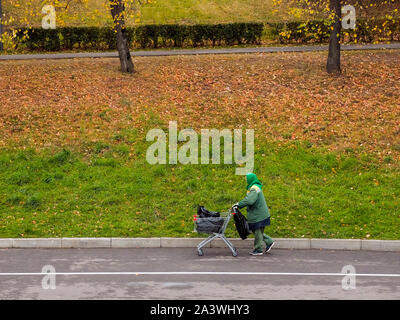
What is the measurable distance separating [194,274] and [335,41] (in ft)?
43.6

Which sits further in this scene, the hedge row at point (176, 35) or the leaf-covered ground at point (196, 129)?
the hedge row at point (176, 35)

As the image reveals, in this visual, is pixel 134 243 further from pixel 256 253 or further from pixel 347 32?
pixel 347 32

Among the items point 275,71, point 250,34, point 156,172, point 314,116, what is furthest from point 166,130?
point 250,34

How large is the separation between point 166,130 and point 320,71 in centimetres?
703

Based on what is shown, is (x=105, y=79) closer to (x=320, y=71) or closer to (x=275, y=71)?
(x=275, y=71)

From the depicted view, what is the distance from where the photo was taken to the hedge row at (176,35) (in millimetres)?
26172

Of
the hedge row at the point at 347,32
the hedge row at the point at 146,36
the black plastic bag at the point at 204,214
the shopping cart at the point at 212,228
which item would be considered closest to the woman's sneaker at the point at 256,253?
the shopping cart at the point at 212,228

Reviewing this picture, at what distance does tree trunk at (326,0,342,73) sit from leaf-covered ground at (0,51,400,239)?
42 centimetres

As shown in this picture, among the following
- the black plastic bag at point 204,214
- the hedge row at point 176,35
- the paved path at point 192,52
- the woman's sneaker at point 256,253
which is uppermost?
the hedge row at point 176,35

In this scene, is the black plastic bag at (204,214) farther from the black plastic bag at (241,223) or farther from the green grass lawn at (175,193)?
the green grass lawn at (175,193)

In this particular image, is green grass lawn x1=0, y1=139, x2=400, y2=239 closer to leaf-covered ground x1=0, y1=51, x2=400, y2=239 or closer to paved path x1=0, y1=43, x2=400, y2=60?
leaf-covered ground x1=0, y1=51, x2=400, y2=239

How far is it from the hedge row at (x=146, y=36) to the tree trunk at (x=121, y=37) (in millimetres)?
4752

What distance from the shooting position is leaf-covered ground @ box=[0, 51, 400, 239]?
12.9 metres

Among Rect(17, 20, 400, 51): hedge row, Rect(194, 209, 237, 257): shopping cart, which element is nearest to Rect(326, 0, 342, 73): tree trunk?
Rect(17, 20, 400, 51): hedge row
